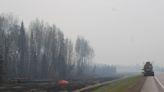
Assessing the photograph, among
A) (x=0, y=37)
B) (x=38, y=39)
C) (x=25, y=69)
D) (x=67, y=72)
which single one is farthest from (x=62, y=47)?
(x=0, y=37)

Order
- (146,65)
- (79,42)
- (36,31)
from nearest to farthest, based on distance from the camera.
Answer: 1. (146,65)
2. (36,31)
3. (79,42)

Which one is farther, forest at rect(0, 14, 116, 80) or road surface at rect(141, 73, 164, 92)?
forest at rect(0, 14, 116, 80)

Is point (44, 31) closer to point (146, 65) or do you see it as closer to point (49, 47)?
point (49, 47)

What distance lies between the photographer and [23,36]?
4026 inches

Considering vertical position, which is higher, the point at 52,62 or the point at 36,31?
the point at 36,31

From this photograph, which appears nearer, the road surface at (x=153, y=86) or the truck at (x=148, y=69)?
the road surface at (x=153, y=86)

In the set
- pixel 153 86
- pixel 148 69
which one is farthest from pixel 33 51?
→ pixel 153 86

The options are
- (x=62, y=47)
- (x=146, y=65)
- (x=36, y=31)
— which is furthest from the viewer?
(x=62, y=47)

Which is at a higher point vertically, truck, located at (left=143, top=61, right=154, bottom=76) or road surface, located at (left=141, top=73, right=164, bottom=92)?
truck, located at (left=143, top=61, right=154, bottom=76)

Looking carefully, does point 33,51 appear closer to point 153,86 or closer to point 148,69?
point 148,69

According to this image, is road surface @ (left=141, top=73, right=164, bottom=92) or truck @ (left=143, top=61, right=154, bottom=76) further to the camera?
truck @ (left=143, top=61, right=154, bottom=76)

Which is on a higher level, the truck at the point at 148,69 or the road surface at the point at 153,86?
the truck at the point at 148,69

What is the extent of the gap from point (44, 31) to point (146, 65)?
128ft

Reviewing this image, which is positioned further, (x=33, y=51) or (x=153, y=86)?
(x=33, y=51)
